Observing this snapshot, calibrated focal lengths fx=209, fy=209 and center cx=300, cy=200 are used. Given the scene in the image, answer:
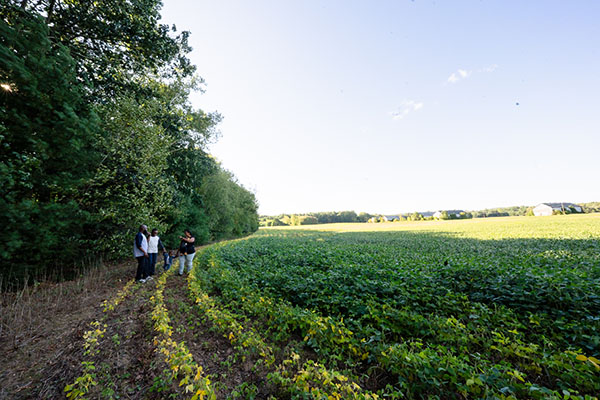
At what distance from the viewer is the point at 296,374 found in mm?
3508

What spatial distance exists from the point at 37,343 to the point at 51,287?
5951mm

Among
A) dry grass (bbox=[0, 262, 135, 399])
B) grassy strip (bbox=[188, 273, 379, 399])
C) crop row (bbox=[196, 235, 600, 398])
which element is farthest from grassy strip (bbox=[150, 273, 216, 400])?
crop row (bbox=[196, 235, 600, 398])

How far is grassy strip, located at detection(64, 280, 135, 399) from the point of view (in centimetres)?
303

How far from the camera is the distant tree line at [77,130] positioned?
751 centimetres

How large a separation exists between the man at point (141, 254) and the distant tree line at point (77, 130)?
2.67 m

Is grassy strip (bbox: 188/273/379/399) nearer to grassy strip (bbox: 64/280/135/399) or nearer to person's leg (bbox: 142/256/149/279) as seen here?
grassy strip (bbox: 64/280/135/399)

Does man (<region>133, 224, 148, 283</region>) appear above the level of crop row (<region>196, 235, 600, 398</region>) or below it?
above

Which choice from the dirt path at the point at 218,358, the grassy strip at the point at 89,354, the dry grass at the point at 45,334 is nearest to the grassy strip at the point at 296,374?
the dirt path at the point at 218,358

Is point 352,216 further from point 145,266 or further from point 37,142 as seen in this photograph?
point 37,142

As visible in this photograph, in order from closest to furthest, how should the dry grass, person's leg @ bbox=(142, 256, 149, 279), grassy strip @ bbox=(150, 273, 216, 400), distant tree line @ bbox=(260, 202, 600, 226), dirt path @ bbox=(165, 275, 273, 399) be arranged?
grassy strip @ bbox=(150, 273, 216, 400) < dirt path @ bbox=(165, 275, 273, 399) < the dry grass < person's leg @ bbox=(142, 256, 149, 279) < distant tree line @ bbox=(260, 202, 600, 226)

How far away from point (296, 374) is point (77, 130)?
12.5 meters

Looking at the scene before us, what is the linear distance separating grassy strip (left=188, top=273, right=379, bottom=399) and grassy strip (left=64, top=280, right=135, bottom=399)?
2.12m

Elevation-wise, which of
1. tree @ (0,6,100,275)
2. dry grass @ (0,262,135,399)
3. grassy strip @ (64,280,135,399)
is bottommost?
dry grass @ (0,262,135,399)

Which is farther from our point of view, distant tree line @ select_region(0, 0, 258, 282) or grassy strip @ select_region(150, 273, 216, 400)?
distant tree line @ select_region(0, 0, 258, 282)
